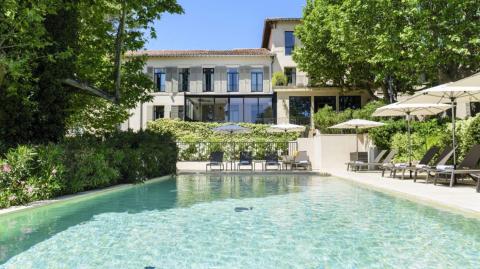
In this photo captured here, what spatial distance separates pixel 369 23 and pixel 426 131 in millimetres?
5574

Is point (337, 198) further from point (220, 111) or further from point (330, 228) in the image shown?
point (220, 111)

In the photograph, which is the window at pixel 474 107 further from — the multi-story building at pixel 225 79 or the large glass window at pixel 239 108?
the large glass window at pixel 239 108

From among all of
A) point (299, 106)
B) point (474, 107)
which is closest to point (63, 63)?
point (299, 106)

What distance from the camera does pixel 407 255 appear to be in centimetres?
499

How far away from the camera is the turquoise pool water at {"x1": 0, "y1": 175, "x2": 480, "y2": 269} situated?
4809mm

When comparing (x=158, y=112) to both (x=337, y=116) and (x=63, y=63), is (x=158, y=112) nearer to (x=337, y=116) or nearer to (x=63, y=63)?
(x=337, y=116)

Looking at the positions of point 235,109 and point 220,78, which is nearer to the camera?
point 220,78

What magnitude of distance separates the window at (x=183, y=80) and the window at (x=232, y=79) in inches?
141

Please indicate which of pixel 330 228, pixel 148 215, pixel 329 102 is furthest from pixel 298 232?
pixel 329 102

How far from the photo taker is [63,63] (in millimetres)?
10375

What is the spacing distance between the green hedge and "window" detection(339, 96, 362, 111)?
21778 mm

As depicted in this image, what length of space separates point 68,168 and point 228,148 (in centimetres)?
1697

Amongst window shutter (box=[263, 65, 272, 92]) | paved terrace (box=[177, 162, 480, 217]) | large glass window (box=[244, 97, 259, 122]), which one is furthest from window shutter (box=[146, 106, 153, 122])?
paved terrace (box=[177, 162, 480, 217])

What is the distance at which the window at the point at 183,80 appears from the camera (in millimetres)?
35219
